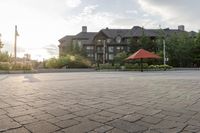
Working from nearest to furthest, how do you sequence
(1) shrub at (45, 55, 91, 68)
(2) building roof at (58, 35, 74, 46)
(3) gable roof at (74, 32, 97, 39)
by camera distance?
(1) shrub at (45, 55, 91, 68) < (3) gable roof at (74, 32, 97, 39) < (2) building roof at (58, 35, 74, 46)

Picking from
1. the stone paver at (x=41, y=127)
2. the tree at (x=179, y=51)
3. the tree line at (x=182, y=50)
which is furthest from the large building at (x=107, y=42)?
the stone paver at (x=41, y=127)

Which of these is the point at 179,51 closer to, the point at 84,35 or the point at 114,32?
the point at 114,32

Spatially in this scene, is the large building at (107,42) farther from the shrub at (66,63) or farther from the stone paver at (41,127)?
the stone paver at (41,127)

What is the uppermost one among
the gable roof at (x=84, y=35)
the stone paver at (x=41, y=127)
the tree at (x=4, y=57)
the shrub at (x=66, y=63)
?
the gable roof at (x=84, y=35)

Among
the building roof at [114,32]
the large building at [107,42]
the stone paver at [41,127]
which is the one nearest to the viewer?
the stone paver at [41,127]

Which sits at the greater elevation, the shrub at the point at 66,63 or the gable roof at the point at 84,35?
the gable roof at the point at 84,35

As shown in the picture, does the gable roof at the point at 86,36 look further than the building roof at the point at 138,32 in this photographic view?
Yes

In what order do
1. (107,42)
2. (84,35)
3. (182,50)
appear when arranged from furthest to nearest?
(84,35)
(107,42)
(182,50)

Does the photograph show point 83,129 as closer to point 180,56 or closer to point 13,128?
point 13,128

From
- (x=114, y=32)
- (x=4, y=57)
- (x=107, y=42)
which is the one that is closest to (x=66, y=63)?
(x=4, y=57)

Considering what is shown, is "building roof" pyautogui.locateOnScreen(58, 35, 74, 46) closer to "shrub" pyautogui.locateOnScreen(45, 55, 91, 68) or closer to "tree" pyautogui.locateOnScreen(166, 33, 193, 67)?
"tree" pyautogui.locateOnScreen(166, 33, 193, 67)

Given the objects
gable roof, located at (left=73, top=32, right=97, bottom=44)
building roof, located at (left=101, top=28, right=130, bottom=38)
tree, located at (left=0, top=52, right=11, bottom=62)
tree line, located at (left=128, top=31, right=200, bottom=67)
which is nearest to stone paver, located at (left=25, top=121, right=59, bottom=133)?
tree, located at (left=0, top=52, right=11, bottom=62)

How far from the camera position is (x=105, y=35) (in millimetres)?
61062

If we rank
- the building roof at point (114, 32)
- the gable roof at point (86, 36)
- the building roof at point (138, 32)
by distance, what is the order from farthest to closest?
the gable roof at point (86, 36) < the building roof at point (114, 32) < the building roof at point (138, 32)
